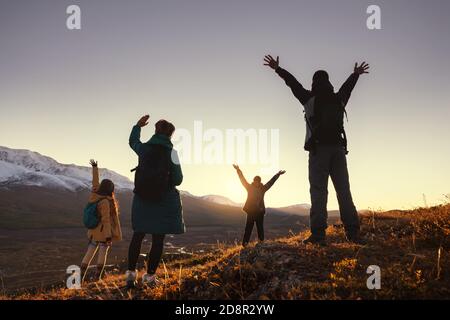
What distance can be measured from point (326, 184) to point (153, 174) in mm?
3099

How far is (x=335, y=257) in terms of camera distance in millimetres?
6031

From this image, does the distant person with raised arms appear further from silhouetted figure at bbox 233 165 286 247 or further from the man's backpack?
the man's backpack

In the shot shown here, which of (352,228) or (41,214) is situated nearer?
(352,228)

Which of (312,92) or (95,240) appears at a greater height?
(312,92)

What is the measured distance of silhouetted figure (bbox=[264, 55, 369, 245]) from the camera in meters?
7.05

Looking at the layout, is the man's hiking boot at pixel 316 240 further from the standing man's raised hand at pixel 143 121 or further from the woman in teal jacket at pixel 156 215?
the standing man's raised hand at pixel 143 121

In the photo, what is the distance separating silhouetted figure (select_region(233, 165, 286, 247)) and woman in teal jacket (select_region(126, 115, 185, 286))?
5349 millimetres

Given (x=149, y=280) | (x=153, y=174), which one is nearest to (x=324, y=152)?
(x=153, y=174)

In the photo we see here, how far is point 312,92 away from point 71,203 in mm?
196843

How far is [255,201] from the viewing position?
40.3ft

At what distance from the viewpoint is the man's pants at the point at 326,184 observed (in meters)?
7.04

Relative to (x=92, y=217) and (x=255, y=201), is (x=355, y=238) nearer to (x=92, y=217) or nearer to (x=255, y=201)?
Answer: (x=255, y=201)
